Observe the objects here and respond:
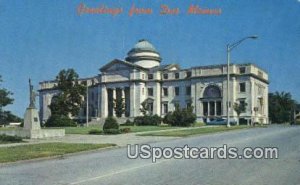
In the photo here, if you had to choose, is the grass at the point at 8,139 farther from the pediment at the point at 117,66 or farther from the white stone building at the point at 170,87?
the pediment at the point at 117,66

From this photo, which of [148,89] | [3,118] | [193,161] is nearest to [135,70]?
[148,89]

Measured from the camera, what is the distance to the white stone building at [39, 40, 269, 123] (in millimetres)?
97438

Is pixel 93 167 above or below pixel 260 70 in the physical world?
below

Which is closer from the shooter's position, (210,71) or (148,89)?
(210,71)

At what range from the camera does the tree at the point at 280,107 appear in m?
116

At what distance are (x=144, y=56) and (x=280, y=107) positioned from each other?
39.8 meters

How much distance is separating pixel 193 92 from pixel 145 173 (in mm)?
91079

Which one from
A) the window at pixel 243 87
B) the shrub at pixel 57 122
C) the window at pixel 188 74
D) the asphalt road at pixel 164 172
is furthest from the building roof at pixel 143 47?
the asphalt road at pixel 164 172

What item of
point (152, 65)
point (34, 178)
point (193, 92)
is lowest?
point (34, 178)

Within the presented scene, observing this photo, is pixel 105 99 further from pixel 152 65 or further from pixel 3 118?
pixel 3 118

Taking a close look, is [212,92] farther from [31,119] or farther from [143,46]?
[31,119]

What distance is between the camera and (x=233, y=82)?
97.1 meters

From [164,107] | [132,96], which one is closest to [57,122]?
[132,96]

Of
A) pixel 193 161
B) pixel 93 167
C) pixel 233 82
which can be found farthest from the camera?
pixel 233 82
